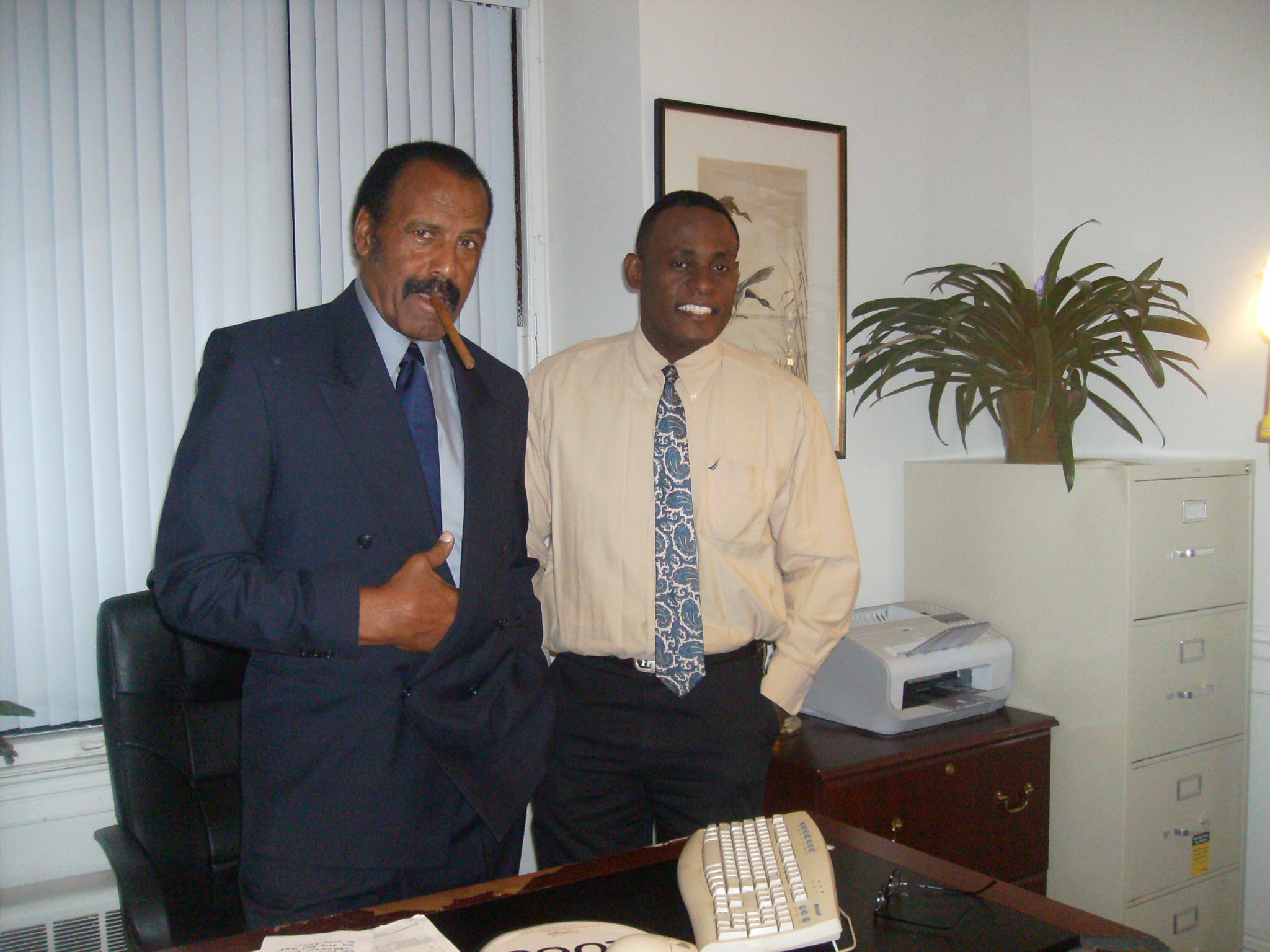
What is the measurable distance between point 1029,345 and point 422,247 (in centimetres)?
179

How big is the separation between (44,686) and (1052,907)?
2.02m

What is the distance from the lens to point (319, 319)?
126cm

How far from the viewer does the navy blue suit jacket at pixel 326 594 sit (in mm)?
1073

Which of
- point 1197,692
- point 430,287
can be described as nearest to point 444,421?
point 430,287

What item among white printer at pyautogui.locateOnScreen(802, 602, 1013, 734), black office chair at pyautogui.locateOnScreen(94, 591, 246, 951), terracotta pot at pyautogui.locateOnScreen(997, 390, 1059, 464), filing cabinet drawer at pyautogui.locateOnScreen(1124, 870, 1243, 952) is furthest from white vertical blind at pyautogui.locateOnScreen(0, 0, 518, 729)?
filing cabinet drawer at pyautogui.locateOnScreen(1124, 870, 1243, 952)

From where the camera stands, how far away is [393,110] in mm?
2336

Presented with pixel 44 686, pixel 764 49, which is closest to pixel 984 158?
pixel 764 49

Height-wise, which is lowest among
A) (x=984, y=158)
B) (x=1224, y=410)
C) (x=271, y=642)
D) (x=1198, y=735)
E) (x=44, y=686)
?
(x=1198, y=735)

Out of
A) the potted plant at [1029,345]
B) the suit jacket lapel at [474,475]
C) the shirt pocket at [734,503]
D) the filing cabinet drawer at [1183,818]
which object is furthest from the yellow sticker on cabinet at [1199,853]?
the suit jacket lapel at [474,475]

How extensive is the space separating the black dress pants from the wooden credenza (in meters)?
0.34

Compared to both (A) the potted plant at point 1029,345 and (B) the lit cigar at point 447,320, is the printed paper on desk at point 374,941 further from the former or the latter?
(A) the potted plant at point 1029,345

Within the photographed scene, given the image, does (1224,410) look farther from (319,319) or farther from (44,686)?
(44,686)

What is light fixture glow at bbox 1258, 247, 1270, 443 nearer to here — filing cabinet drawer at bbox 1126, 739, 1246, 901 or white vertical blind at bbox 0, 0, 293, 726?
filing cabinet drawer at bbox 1126, 739, 1246, 901

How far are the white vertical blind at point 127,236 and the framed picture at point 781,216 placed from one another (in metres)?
0.81
